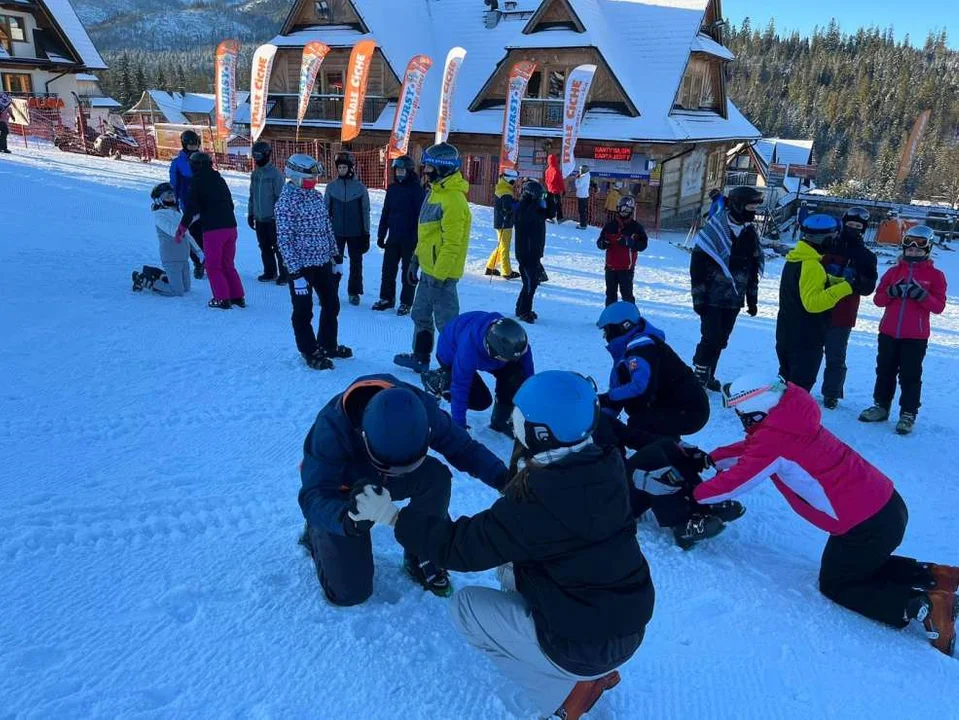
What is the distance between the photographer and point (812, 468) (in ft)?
10.5

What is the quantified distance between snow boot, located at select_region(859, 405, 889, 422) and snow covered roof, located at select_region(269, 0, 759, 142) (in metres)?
14.9

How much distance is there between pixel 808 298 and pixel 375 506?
173 inches

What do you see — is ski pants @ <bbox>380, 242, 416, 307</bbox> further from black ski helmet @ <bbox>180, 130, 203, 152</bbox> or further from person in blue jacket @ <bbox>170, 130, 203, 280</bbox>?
black ski helmet @ <bbox>180, 130, 203, 152</bbox>

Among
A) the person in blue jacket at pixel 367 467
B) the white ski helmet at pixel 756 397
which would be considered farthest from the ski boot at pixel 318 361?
the white ski helmet at pixel 756 397

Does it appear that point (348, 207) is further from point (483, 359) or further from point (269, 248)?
point (483, 359)

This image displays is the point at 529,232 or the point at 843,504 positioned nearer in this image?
the point at 843,504

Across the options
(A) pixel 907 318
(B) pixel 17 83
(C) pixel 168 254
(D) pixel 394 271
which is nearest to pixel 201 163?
(C) pixel 168 254

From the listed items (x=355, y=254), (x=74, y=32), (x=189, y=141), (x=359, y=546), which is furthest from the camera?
(x=74, y=32)

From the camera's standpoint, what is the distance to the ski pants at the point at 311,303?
5.52 m

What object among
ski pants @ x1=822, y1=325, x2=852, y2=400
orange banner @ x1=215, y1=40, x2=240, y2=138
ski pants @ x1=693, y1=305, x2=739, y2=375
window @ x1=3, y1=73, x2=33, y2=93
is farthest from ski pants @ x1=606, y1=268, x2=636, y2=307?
window @ x1=3, y1=73, x2=33, y2=93

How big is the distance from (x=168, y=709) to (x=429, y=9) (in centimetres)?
2755

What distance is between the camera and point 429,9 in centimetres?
2530

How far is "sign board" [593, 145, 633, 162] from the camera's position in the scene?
2011 cm

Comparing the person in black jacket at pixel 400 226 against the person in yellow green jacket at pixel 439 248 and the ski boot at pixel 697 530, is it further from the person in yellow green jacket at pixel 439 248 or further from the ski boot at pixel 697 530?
the ski boot at pixel 697 530
